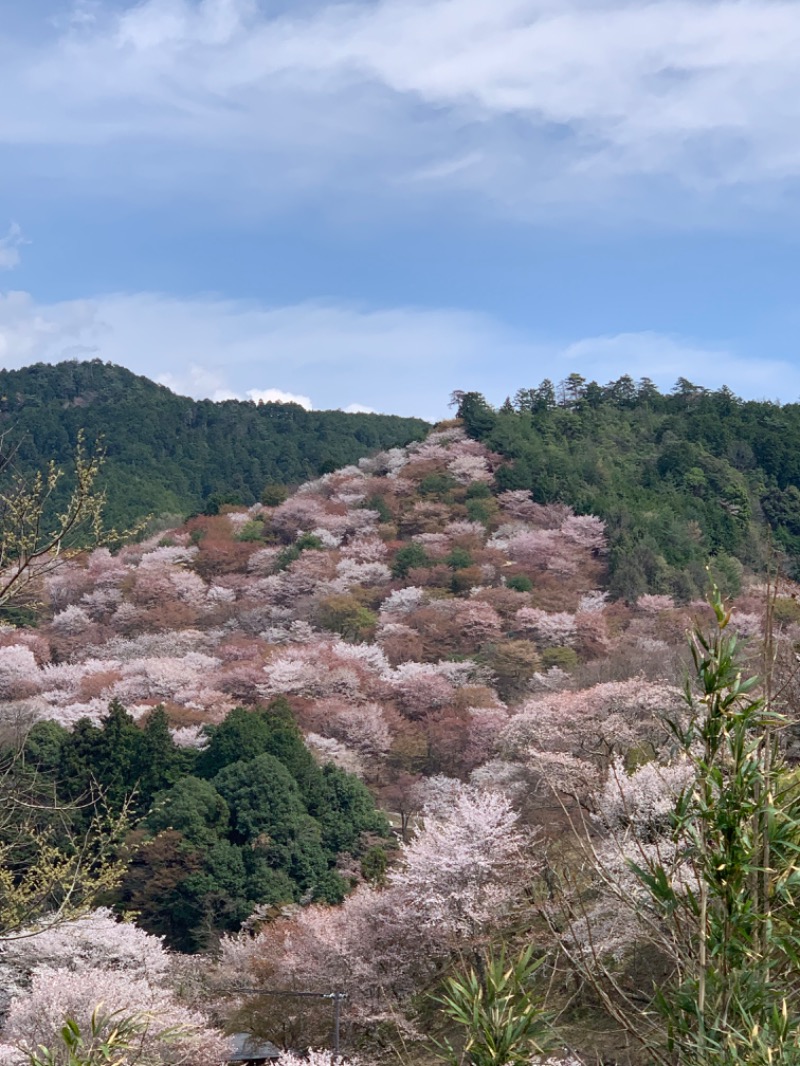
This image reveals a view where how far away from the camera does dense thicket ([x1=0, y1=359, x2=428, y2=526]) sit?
6762 centimetres

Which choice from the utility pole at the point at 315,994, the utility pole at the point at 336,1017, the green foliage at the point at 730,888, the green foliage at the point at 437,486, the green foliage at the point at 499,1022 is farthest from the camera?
the green foliage at the point at 437,486

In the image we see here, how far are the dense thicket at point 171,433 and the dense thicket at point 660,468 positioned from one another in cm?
1154

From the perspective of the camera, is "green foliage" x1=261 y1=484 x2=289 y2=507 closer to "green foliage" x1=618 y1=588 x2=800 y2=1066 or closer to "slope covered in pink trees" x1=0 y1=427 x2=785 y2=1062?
"slope covered in pink trees" x1=0 y1=427 x2=785 y2=1062

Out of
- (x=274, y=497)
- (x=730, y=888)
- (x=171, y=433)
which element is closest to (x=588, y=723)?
(x=730, y=888)

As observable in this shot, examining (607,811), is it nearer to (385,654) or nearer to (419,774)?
(419,774)

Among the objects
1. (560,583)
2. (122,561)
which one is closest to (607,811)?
(560,583)

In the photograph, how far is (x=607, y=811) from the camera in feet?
51.6

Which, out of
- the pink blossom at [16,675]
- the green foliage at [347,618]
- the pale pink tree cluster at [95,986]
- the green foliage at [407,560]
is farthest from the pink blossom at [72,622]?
the pale pink tree cluster at [95,986]

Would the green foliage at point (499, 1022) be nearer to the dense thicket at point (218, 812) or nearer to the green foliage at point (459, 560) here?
the dense thicket at point (218, 812)

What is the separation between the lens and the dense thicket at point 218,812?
69.3 ft

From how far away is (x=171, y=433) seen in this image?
74.8 meters

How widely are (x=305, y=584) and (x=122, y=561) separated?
311 inches

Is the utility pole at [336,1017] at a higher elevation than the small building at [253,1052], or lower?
higher

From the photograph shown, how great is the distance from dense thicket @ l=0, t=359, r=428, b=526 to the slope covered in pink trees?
17.3 meters
